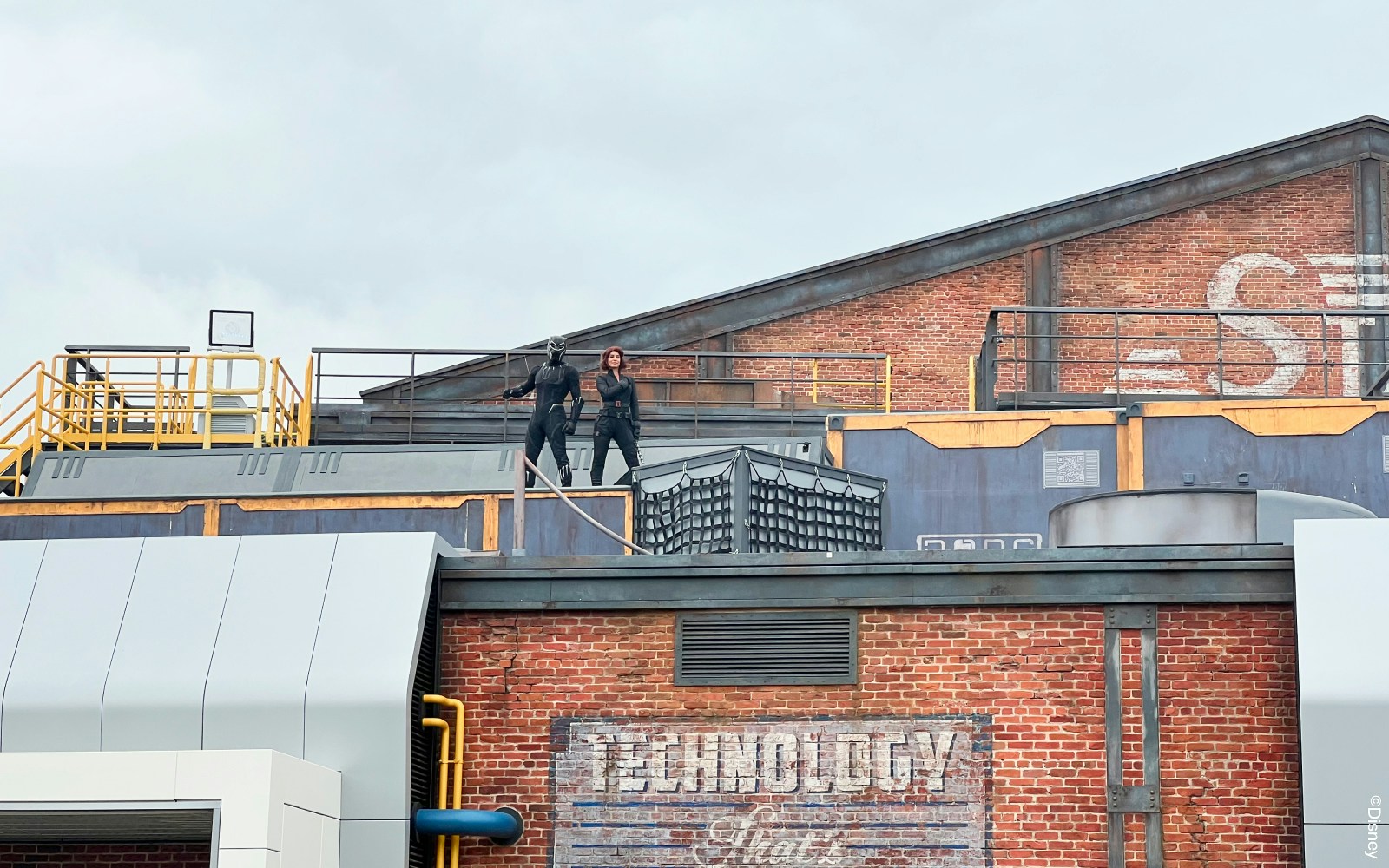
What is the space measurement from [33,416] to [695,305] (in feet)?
33.6

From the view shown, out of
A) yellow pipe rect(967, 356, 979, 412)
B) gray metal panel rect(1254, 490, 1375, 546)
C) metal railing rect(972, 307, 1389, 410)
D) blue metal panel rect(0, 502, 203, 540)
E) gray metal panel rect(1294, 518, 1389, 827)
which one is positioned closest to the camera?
gray metal panel rect(1294, 518, 1389, 827)

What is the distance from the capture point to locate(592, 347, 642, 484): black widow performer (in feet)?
61.9

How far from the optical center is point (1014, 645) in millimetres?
13016

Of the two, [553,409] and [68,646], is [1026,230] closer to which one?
[553,409]

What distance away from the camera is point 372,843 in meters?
12.6

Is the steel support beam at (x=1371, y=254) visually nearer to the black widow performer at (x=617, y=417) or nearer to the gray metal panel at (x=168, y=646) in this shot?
the black widow performer at (x=617, y=417)

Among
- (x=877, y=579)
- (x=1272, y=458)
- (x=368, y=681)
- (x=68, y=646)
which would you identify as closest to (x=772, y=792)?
(x=877, y=579)

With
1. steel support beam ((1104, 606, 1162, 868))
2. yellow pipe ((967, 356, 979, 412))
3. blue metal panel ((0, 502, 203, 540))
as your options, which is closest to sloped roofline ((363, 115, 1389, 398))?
yellow pipe ((967, 356, 979, 412))

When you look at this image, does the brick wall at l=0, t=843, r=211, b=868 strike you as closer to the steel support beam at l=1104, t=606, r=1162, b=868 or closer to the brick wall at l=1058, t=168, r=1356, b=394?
the steel support beam at l=1104, t=606, r=1162, b=868

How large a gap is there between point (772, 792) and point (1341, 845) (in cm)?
375

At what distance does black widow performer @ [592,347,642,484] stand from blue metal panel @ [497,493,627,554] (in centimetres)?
41

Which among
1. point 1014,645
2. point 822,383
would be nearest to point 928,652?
point 1014,645

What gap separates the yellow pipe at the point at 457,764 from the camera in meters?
13.0

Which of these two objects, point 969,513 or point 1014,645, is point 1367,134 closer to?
point 969,513
